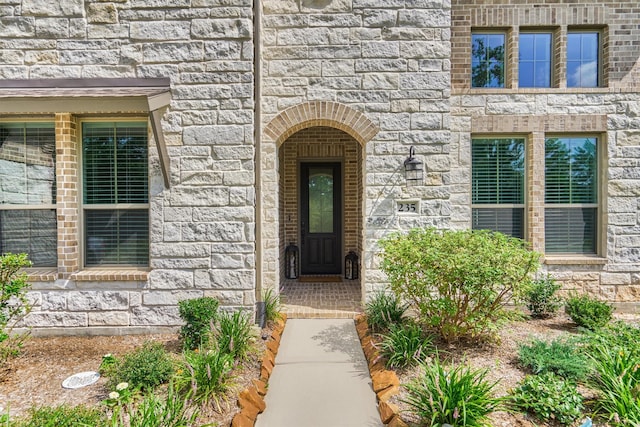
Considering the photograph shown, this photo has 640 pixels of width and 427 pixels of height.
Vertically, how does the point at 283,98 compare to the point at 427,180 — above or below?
above

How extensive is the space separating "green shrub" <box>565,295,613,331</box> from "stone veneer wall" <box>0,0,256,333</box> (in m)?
4.05

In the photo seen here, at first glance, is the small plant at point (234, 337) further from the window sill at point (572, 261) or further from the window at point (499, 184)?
the window sill at point (572, 261)

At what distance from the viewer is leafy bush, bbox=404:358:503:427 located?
2.27 metres

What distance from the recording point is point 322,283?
600cm

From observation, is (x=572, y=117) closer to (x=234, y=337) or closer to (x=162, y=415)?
(x=234, y=337)

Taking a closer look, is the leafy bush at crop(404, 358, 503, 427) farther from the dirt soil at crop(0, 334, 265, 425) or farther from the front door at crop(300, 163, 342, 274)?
the front door at crop(300, 163, 342, 274)

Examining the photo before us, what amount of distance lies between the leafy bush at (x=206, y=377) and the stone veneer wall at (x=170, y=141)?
3.82ft

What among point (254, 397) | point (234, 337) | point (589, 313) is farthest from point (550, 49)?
point (254, 397)

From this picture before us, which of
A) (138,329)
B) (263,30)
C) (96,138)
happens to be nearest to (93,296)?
(138,329)

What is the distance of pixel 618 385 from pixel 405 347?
1599 mm

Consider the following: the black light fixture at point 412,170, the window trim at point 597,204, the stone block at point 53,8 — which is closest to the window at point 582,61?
the window trim at point 597,204

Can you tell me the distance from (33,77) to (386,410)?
5.27 m

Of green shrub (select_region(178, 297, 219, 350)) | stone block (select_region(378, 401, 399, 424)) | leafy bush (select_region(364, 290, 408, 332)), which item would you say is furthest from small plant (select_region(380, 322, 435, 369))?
green shrub (select_region(178, 297, 219, 350))

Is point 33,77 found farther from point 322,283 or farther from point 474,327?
point 474,327
